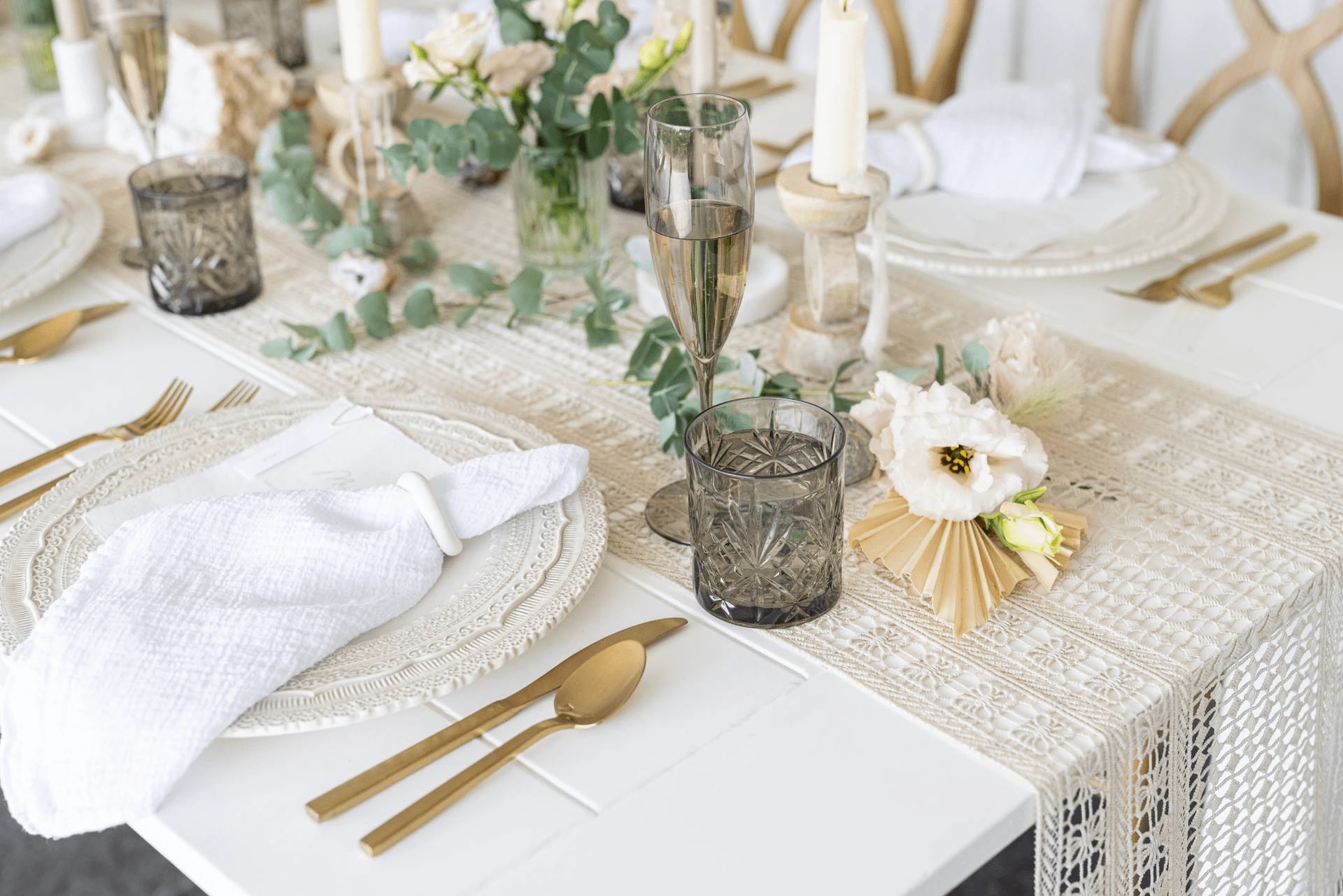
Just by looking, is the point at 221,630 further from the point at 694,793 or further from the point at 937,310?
the point at 937,310

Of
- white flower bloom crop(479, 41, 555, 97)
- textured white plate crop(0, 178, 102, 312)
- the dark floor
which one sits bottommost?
the dark floor

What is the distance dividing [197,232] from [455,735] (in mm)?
656


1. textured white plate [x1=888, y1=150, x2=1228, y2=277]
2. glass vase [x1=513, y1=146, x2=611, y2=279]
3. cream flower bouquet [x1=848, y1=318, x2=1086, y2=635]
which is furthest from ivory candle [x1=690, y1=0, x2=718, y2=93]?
cream flower bouquet [x1=848, y1=318, x2=1086, y2=635]

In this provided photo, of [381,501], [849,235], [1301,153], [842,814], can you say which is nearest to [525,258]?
[849,235]

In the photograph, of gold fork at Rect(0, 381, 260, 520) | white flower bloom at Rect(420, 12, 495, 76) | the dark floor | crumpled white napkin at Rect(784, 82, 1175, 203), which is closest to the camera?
gold fork at Rect(0, 381, 260, 520)

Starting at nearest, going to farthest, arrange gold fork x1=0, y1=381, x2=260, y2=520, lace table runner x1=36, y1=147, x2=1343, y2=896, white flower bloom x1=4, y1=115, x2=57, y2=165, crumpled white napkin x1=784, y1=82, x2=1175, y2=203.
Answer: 1. lace table runner x1=36, y1=147, x2=1343, y2=896
2. gold fork x1=0, y1=381, x2=260, y2=520
3. crumpled white napkin x1=784, y1=82, x2=1175, y2=203
4. white flower bloom x1=4, y1=115, x2=57, y2=165

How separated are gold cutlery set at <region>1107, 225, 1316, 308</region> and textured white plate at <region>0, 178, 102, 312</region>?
963 mm

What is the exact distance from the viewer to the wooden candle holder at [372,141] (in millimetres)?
1281

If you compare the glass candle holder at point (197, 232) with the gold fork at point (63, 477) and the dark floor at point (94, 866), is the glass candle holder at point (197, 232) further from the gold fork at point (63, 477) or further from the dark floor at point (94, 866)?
the dark floor at point (94, 866)

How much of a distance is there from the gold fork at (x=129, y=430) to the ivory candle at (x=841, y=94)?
53 cm

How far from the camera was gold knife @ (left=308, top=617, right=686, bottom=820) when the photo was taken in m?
0.67

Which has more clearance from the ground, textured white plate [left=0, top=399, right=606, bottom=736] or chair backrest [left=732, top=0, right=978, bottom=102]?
textured white plate [left=0, top=399, right=606, bottom=736]

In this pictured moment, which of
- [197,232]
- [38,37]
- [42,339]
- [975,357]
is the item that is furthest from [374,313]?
[38,37]

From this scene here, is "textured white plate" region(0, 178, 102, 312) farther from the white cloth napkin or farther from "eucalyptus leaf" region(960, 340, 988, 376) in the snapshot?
"eucalyptus leaf" region(960, 340, 988, 376)
